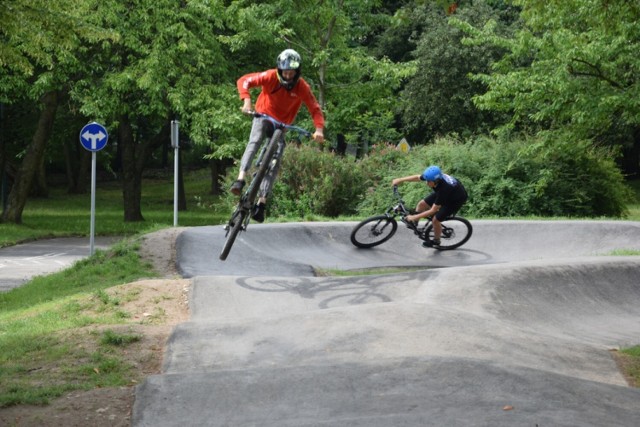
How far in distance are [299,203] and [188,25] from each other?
9.53 m

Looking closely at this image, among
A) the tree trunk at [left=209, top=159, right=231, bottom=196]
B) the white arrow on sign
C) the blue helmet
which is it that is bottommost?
the tree trunk at [left=209, top=159, right=231, bottom=196]

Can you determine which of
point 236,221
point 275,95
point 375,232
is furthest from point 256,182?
point 375,232

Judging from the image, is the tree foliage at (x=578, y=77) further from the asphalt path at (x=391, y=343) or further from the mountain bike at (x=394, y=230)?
the asphalt path at (x=391, y=343)

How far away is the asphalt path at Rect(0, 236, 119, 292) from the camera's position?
17.8 metres

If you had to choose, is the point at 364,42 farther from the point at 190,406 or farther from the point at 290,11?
the point at 190,406

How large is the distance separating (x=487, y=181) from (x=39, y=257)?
11.4m

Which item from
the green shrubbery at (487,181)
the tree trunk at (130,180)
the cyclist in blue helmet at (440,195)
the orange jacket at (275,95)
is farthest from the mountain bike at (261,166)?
the tree trunk at (130,180)

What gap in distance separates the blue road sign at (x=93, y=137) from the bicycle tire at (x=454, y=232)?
25.0 feet

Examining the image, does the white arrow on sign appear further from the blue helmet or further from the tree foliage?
the tree foliage

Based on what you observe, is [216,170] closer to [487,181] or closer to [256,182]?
[487,181]

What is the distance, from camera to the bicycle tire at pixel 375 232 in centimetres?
1569

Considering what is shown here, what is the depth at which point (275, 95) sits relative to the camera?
431 inches

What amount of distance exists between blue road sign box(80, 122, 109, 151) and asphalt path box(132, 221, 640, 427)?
5.30 metres

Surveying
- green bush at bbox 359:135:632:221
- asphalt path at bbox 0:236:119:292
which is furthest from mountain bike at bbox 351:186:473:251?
green bush at bbox 359:135:632:221
